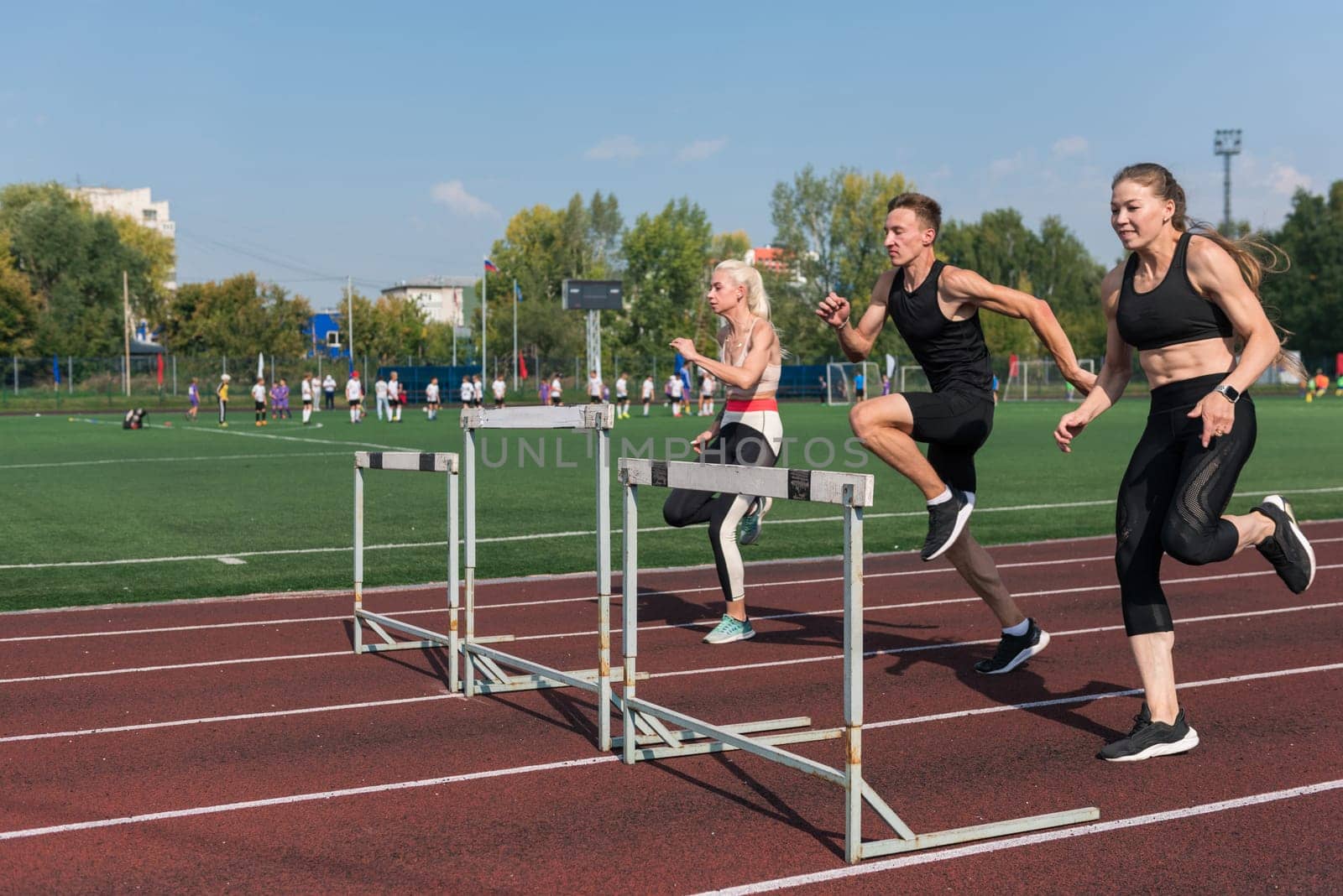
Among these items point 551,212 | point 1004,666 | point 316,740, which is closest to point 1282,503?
point 1004,666

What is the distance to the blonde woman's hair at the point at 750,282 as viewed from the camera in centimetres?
763

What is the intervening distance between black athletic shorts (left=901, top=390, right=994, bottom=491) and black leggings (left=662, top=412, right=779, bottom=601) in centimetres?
130

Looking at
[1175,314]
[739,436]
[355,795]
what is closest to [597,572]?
[355,795]

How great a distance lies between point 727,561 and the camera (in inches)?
295

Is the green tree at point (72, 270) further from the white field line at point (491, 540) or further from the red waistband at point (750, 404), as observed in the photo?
the red waistband at point (750, 404)

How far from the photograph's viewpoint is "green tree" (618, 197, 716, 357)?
93.6m

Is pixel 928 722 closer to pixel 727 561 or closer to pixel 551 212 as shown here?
pixel 727 561

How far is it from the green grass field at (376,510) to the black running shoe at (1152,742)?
6109mm

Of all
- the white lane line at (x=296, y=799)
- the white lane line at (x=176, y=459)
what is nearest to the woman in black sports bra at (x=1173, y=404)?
the white lane line at (x=296, y=799)

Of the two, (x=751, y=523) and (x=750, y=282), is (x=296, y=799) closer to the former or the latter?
(x=751, y=523)

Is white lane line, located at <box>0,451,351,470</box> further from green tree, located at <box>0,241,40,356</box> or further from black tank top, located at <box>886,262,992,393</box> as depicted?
green tree, located at <box>0,241,40,356</box>

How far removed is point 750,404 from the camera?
7559 millimetres

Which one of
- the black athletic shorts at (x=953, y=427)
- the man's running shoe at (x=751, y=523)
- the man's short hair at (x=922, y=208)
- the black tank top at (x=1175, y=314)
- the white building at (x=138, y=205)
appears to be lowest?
the man's running shoe at (x=751, y=523)

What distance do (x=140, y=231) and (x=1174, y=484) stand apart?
111657mm
